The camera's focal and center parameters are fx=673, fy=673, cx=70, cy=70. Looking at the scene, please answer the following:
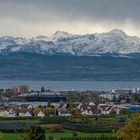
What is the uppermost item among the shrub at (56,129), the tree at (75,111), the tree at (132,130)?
the tree at (75,111)

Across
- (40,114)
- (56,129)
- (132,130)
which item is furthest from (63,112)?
(132,130)

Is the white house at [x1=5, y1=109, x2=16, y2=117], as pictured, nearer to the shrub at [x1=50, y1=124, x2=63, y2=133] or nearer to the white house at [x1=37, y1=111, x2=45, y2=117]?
the white house at [x1=37, y1=111, x2=45, y2=117]

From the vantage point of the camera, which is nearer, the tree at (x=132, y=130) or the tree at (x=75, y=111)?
the tree at (x=132, y=130)

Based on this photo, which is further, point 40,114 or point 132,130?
point 40,114

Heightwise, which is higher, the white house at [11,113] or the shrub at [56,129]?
the white house at [11,113]

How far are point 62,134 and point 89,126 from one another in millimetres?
5345

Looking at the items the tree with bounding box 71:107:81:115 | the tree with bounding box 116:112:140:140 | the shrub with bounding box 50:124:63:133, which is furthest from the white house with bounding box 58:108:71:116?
the tree with bounding box 116:112:140:140

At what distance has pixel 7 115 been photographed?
77.8 m

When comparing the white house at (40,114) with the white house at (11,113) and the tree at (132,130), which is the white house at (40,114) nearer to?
the white house at (11,113)

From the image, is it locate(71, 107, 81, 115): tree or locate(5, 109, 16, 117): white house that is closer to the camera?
locate(5, 109, 16, 117): white house

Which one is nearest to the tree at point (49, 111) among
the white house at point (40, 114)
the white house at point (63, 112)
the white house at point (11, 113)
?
the white house at point (40, 114)

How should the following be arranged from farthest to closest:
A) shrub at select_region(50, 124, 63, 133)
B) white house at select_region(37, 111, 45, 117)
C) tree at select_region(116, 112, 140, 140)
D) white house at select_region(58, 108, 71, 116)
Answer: white house at select_region(58, 108, 71, 116) < white house at select_region(37, 111, 45, 117) < shrub at select_region(50, 124, 63, 133) < tree at select_region(116, 112, 140, 140)

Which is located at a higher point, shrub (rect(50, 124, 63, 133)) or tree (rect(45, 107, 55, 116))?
tree (rect(45, 107, 55, 116))

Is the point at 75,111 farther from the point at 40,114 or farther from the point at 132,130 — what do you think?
the point at 132,130
